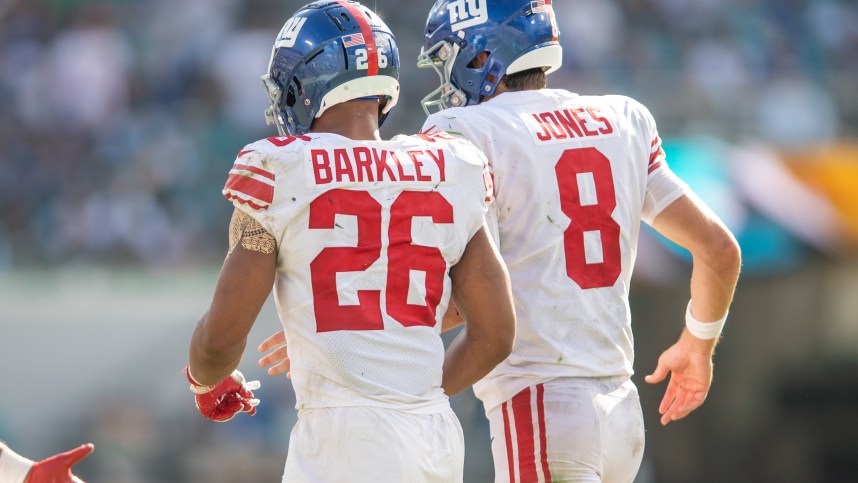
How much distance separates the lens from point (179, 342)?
33.4 feet

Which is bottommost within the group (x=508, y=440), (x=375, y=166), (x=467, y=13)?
(x=508, y=440)

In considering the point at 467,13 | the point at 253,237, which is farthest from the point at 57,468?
the point at 467,13

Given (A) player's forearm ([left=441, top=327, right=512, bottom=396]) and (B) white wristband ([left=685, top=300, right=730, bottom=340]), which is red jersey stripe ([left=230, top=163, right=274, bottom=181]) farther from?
(B) white wristband ([left=685, top=300, right=730, bottom=340])

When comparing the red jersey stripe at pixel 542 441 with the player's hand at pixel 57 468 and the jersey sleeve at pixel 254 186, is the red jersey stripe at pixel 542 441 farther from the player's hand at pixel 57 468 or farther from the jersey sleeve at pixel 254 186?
the player's hand at pixel 57 468

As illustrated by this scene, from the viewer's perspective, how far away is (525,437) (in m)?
3.78

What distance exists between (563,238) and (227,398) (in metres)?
1.13

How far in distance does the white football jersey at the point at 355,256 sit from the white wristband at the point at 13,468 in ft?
2.88

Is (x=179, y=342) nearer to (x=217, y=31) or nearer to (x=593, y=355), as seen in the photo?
(x=217, y=31)

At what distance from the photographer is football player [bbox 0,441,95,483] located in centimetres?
351

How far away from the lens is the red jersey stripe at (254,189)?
Result: 3.21m

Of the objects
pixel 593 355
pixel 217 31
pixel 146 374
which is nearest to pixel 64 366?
pixel 146 374

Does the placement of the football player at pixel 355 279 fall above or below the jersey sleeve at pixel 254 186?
below

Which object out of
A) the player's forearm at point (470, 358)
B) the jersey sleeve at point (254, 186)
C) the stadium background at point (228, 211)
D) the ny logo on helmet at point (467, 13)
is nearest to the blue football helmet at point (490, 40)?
the ny logo on helmet at point (467, 13)

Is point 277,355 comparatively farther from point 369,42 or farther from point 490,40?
point 490,40
